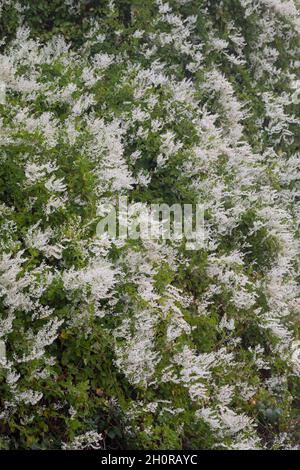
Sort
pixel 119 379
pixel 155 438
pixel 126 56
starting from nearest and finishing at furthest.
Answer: pixel 155 438, pixel 119 379, pixel 126 56

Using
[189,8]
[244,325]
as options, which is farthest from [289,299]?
[189,8]

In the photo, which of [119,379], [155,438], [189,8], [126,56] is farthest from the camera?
[189,8]

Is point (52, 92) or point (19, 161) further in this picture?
point (52, 92)

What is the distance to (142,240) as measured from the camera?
244 inches

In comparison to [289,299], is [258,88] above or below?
above

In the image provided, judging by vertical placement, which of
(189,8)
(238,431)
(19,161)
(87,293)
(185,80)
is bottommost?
(238,431)

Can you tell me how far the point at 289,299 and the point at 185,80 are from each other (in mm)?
3997

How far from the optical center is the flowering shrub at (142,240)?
5082 millimetres

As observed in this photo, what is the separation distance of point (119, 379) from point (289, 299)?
10.4 ft

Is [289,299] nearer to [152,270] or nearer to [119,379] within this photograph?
[152,270]

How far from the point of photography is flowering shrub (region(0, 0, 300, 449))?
5.08 m

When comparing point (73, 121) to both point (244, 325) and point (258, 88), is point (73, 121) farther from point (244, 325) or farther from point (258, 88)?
point (258, 88)

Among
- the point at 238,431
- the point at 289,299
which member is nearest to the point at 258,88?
the point at 289,299

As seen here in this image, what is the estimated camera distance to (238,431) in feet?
18.8
